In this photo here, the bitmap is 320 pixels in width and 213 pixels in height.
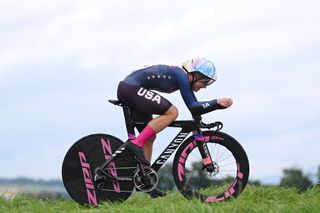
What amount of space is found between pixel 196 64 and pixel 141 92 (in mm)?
866

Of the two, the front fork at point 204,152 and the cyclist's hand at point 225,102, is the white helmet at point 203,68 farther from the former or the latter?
the front fork at point 204,152

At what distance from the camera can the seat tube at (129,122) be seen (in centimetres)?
1098

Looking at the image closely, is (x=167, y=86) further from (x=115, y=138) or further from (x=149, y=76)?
(x=115, y=138)

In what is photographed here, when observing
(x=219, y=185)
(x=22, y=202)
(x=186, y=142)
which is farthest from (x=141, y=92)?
(x=22, y=202)

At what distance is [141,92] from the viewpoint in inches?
424

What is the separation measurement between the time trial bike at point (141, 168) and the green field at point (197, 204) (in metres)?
0.22

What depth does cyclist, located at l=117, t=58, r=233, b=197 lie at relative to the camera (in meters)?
10.6

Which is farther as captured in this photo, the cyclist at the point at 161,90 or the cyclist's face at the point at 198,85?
the cyclist's face at the point at 198,85

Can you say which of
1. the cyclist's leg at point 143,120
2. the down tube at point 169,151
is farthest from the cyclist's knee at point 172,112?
the cyclist's leg at point 143,120

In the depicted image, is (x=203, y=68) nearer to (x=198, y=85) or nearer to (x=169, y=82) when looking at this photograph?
(x=198, y=85)

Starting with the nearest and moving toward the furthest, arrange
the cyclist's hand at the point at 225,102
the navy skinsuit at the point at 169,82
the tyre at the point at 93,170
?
the cyclist's hand at the point at 225,102 → the navy skinsuit at the point at 169,82 → the tyre at the point at 93,170

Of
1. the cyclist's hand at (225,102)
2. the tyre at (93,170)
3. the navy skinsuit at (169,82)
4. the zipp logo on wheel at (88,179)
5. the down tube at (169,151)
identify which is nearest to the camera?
the cyclist's hand at (225,102)

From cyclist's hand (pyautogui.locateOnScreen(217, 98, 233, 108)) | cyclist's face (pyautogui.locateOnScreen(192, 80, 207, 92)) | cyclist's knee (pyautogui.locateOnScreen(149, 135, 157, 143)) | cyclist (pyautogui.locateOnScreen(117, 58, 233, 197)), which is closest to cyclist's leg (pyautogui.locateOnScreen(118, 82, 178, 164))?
cyclist (pyautogui.locateOnScreen(117, 58, 233, 197))

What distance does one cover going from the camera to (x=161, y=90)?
1095 cm
